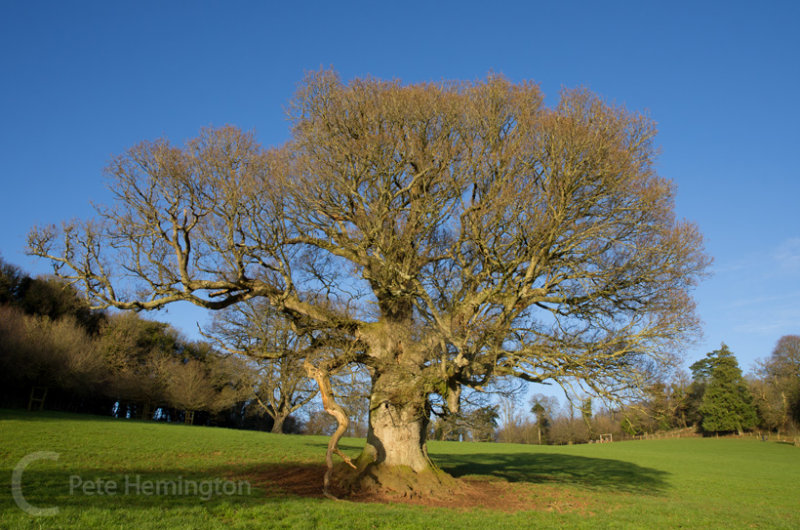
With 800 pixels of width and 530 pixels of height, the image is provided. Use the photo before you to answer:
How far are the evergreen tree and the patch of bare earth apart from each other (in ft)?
202

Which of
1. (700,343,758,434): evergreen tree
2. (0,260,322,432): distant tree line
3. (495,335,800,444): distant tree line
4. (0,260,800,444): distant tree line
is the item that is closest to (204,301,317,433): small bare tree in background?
(0,260,800,444): distant tree line

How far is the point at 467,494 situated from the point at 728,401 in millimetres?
68600

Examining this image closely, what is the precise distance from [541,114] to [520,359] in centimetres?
727

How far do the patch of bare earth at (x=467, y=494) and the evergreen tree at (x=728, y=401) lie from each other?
61.6m

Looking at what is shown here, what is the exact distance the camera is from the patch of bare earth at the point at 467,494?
12.9 m

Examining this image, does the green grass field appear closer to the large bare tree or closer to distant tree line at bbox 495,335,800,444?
the large bare tree

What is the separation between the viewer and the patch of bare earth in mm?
12891

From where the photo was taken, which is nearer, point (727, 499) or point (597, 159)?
point (597, 159)

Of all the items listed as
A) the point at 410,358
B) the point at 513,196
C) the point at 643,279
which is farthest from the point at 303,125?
the point at 643,279

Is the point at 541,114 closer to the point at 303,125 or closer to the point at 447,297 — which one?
the point at 447,297

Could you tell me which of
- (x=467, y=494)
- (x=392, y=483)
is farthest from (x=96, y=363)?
(x=467, y=494)

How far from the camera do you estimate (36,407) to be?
154 ft

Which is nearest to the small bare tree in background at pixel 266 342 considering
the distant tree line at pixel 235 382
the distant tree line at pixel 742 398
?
the distant tree line at pixel 235 382

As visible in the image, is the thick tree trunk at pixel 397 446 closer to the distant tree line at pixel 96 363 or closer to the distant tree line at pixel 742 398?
the distant tree line at pixel 96 363
